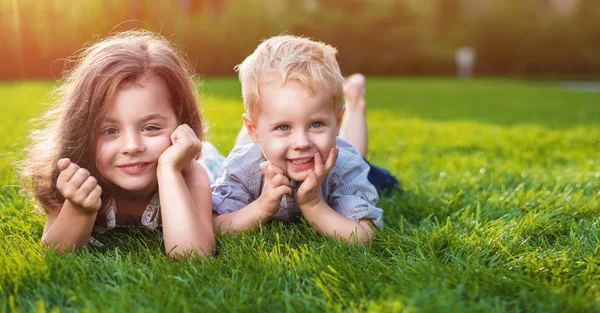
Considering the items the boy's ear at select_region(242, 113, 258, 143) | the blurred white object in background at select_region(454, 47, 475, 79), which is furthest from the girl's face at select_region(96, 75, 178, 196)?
the blurred white object in background at select_region(454, 47, 475, 79)

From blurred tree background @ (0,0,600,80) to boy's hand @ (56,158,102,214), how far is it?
1764cm

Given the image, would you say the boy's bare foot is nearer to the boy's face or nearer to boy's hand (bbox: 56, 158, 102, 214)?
the boy's face

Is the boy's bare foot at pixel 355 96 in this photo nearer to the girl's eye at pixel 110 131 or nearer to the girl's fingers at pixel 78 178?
the girl's eye at pixel 110 131

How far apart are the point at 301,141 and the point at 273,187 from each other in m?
0.19

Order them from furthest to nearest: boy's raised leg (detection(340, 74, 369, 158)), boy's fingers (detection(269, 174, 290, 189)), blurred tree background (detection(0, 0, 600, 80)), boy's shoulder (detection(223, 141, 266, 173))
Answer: blurred tree background (detection(0, 0, 600, 80)), boy's raised leg (detection(340, 74, 369, 158)), boy's shoulder (detection(223, 141, 266, 173)), boy's fingers (detection(269, 174, 290, 189))

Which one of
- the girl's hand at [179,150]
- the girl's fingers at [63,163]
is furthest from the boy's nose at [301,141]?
the girl's fingers at [63,163]

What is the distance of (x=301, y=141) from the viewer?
196cm

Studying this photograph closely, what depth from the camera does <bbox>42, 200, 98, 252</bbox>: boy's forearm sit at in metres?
1.90

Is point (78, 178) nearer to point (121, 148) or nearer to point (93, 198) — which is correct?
point (93, 198)

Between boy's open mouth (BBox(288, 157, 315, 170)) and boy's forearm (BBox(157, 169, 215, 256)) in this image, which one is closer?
boy's forearm (BBox(157, 169, 215, 256))

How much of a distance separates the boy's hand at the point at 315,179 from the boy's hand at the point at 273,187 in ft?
0.16

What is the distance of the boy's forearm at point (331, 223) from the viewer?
2088mm

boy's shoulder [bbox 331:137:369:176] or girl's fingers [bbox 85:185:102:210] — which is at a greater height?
girl's fingers [bbox 85:185:102:210]

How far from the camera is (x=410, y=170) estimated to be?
3607 mm
